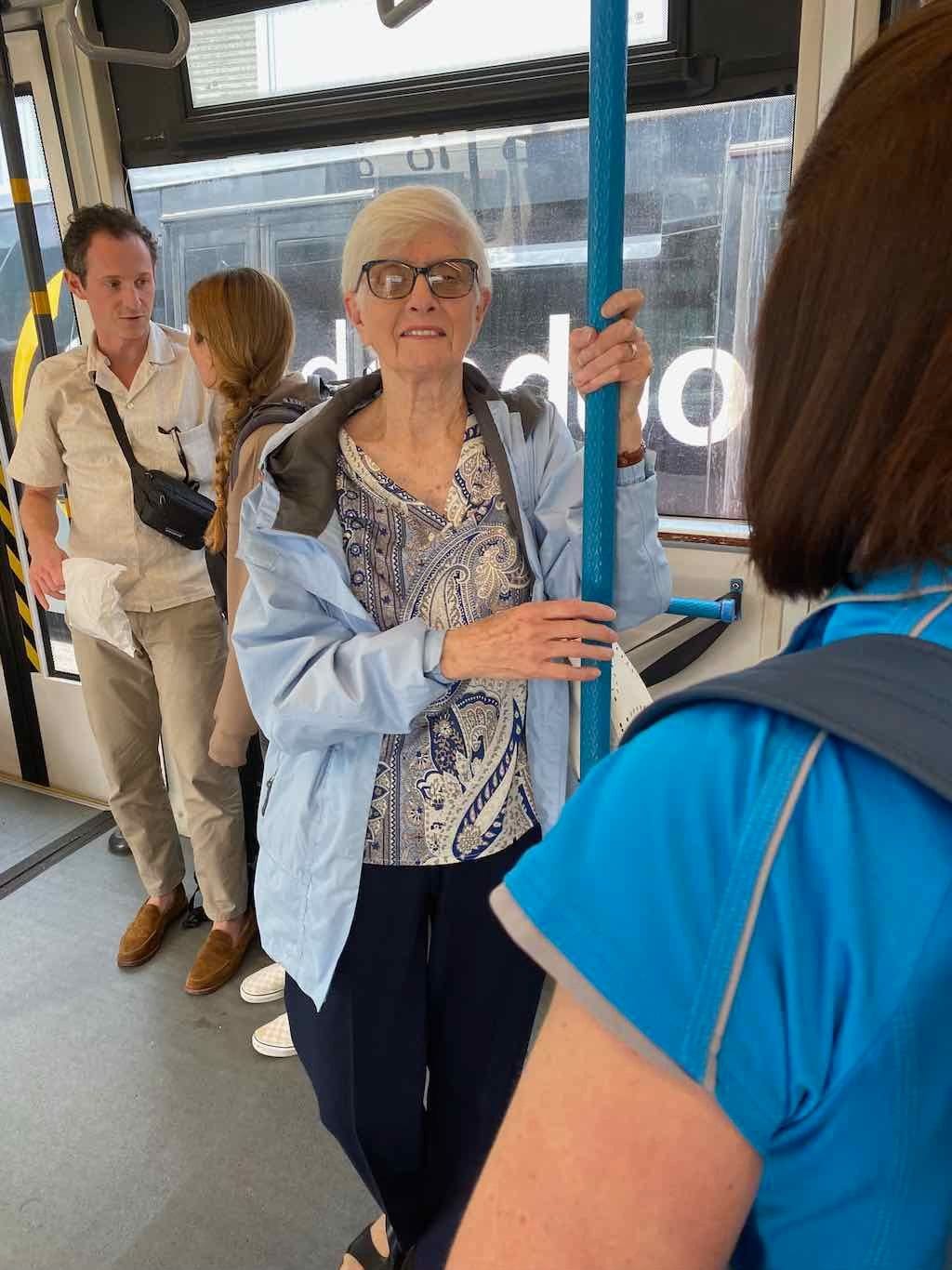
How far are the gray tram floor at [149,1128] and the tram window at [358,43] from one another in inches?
89.6

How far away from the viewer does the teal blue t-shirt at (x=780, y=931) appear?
1.31 ft

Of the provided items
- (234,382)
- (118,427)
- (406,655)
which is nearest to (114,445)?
(118,427)

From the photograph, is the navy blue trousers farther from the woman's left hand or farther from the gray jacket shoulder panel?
the woman's left hand

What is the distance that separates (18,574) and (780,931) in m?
3.31

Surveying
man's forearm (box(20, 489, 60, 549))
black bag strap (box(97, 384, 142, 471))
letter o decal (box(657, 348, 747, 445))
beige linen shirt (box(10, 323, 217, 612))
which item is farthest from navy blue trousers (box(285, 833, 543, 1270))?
man's forearm (box(20, 489, 60, 549))

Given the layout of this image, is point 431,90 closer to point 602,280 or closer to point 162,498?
point 162,498

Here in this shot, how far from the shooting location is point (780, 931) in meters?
0.40

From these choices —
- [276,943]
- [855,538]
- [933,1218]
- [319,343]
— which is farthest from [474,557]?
[319,343]

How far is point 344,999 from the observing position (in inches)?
54.6

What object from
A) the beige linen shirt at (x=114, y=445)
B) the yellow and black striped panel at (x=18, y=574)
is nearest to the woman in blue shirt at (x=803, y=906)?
the beige linen shirt at (x=114, y=445)

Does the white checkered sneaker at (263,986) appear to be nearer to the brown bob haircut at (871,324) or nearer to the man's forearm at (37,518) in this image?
the man's forearm at (37,518)

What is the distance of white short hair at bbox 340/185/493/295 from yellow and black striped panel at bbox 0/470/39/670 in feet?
7.37

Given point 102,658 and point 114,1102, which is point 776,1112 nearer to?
point 114,1102

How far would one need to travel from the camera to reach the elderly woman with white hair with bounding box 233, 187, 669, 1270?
1254 millimetres
